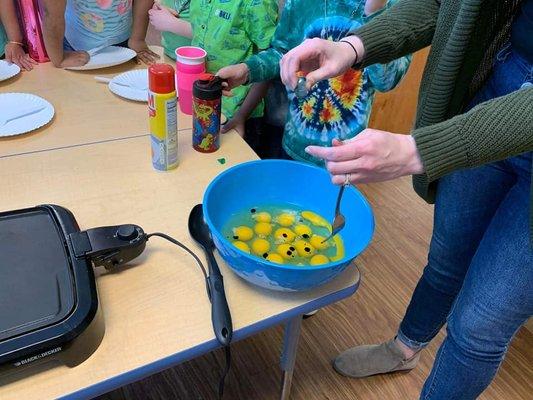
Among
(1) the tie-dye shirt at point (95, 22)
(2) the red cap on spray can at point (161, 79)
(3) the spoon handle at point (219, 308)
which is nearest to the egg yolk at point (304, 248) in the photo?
Answer: (3) the spoon handle at point (219, 308)

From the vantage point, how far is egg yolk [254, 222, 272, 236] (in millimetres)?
791

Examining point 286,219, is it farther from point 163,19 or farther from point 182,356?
point 163,19

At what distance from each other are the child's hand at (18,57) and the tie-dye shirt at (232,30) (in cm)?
44

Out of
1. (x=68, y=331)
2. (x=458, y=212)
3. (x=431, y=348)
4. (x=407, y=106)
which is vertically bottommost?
(x=431, y=348)

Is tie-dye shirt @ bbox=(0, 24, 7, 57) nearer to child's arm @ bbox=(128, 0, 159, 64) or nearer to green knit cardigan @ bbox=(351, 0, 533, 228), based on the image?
child's arm @ bbox=(128, 0, 159, 64)

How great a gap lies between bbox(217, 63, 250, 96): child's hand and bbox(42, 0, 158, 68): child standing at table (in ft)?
1.28

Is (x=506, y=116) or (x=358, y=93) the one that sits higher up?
(x=506, y=116)

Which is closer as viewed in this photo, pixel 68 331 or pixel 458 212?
pixel 68 331

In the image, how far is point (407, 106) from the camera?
2.28 metres

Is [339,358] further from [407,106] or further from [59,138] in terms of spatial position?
[407,106]

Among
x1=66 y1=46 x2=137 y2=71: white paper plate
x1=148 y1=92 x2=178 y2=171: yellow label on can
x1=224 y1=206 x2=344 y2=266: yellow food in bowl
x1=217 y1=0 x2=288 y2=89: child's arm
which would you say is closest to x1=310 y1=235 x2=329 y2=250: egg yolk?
x1=224 y1=206 x2=344 y2=266: yellow food in bowl

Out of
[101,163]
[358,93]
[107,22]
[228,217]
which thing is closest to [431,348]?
[358,93]

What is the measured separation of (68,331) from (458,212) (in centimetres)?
75

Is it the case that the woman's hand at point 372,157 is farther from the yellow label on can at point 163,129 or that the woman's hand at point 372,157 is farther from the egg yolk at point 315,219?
the yellow label on can at point 163,129
